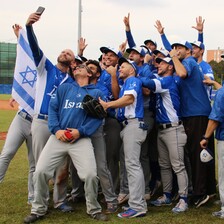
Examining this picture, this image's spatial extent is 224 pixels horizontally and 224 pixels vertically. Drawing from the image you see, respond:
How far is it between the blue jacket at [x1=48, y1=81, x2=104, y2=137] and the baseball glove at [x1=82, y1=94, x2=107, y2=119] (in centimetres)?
10

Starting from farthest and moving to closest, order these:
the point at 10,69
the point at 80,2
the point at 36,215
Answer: the point at 10,69 → the point at 80,2 → the point at 36,215

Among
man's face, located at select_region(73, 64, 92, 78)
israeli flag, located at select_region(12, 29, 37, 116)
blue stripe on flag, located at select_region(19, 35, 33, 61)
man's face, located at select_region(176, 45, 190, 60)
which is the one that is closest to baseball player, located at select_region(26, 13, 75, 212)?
man's face, located at select_region(73, 64, 92, 78)

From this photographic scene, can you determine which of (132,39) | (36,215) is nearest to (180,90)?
(132,39)

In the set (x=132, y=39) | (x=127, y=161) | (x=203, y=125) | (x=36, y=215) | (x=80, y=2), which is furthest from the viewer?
(x=80, y=2)

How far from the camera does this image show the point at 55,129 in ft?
17.5

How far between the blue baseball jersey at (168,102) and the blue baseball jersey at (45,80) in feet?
4.33

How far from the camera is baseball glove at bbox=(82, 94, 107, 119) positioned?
17.2 ft

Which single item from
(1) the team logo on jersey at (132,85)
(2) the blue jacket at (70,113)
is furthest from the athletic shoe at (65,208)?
(1) the team logo on jersey at (132,85)

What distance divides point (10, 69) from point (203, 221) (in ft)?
279

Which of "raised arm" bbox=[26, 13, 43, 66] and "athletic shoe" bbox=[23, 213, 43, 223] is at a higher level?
"raised arm" bbox=[26, 13, 43, 66]

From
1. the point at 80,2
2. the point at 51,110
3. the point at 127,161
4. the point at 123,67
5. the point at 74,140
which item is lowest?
the point at 127,161

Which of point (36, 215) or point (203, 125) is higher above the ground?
point (203, 125)

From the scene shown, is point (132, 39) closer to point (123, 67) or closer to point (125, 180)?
point (123, 67)

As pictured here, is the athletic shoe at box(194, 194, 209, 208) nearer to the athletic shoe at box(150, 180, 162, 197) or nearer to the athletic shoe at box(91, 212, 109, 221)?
the athletic shoe at box(150, 180, 162, 197)
